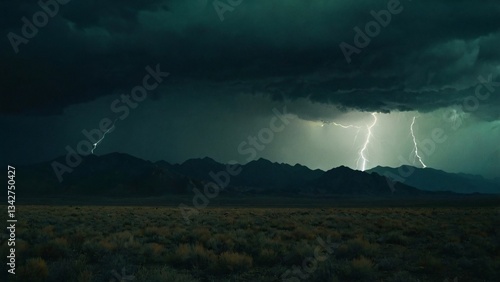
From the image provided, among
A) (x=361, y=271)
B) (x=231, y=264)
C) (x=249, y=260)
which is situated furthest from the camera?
(x=249, y=260)

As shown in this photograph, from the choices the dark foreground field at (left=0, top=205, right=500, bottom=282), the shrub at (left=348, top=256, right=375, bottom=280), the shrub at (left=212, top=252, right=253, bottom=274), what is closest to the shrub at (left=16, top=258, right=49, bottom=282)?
the dark foreground field at (left=0, top=205, right=500, bottom=282)

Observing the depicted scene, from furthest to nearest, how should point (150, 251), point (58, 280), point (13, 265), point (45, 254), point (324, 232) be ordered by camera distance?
point (324, 232) < point (150, 251) < point (45, 254) < point (13, 265) < point (58, 280)

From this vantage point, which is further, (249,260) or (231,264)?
(249,260)

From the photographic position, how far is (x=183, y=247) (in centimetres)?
1373

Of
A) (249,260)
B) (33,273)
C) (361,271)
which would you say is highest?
(33,273)

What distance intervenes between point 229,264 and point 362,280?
12.1 ft

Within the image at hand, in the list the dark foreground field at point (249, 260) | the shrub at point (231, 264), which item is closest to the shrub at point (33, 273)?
the dark foreground field at point (249, 260)

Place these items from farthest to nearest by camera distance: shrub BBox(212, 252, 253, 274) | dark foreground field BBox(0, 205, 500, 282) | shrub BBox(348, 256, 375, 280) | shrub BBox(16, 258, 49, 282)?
shrub BBox(212, 252, 253, 274) < shrub BBox(348, 256, 375, 280) < dark foreground field BBox(0, 205, 500, 282) < shrub BBox(16, 258, 49, 282)

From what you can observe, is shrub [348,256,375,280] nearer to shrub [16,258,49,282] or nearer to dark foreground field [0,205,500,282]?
dark foreground field [0,205,500,282]

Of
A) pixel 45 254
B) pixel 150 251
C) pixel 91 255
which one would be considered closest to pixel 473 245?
pixel 150 251

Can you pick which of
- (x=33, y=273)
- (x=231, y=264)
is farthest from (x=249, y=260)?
(x=33, y=273)

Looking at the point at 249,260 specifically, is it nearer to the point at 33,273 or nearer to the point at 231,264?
the point at 231,264

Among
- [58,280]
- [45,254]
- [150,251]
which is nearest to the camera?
[58,280]

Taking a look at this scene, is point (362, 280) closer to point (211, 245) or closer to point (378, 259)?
point (378, 259)
